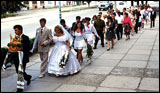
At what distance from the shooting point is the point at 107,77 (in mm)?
7848

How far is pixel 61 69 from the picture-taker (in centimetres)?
799

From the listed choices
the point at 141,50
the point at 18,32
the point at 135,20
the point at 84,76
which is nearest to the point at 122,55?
the point at 141,50

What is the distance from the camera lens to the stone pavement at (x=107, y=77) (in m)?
6.86

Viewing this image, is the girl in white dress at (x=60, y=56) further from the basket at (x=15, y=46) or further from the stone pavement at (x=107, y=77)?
the basket at (x=15, y=46)

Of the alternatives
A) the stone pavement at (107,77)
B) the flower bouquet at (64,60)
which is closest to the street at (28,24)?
the stone pavement at (107,77)

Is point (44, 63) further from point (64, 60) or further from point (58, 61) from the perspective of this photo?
point (64, 60)

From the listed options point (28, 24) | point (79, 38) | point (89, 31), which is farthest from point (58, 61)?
point (28, 24)

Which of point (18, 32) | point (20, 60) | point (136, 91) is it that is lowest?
point (136, 91)

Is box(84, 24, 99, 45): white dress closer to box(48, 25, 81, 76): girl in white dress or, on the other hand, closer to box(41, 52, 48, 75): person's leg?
box(48, 25, 81, 76): girl in white dress

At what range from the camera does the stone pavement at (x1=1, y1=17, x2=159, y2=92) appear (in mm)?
6863

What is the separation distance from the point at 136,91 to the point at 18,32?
326 centimetres

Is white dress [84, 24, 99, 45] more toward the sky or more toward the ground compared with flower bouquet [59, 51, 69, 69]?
more toward the sky

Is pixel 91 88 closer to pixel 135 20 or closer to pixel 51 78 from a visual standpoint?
pixel 51 78

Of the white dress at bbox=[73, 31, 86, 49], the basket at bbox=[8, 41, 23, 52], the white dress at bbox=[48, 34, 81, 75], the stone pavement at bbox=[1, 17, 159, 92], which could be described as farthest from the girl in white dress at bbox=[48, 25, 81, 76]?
the basket at bbox=[8, 41, 23, 52]
